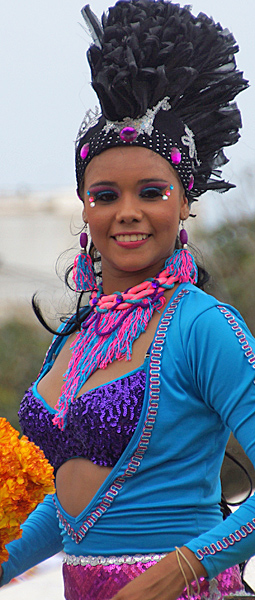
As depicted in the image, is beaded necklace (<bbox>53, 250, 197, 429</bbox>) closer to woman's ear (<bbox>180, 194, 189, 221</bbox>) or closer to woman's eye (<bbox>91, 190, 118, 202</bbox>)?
woman's ear (<bbox>180, 194, 189, 221</bbox>)

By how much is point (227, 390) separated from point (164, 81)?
2.99 ft

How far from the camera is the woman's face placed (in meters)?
2.34

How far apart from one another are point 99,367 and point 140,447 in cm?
29

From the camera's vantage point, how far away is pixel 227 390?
81.6 inches

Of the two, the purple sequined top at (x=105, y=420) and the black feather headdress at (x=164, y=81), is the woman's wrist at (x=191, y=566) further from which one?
the black feather headdress at (x=164, y=81)

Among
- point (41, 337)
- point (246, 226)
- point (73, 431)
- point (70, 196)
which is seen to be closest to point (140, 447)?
point (73, 431)

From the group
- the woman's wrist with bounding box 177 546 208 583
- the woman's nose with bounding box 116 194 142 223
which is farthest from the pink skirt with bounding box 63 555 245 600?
the woman's nose with bounding box 116 194 142 223

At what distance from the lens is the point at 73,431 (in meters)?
2.30

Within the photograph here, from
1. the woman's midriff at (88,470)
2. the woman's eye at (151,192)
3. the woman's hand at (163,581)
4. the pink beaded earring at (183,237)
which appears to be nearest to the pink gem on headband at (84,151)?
the woman's eye at (151,192)

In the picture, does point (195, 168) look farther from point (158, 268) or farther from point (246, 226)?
point (246, 226)

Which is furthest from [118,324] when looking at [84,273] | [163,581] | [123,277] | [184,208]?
[163,581]

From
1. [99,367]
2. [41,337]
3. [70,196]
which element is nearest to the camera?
[99,367]

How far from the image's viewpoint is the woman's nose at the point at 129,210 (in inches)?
91.2

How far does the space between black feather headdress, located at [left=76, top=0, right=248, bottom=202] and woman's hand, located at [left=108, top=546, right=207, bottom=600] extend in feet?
3.70
